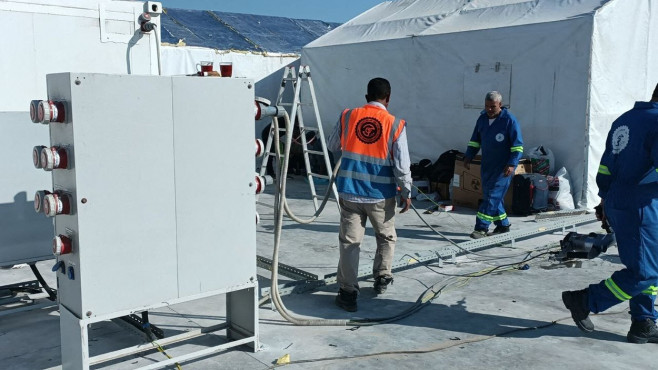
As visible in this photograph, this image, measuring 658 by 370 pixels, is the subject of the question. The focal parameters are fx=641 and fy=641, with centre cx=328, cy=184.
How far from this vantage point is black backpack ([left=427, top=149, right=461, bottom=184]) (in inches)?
418

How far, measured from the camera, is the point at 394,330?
4.63m

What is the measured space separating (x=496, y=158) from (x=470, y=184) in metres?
2.33

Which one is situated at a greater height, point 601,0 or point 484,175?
point 601,0

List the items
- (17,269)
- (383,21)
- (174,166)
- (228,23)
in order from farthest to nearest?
1. (228,23)
2. (383,21)
3. (17,269)
4. (174,166)

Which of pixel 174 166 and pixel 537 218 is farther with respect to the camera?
pixel 537 218

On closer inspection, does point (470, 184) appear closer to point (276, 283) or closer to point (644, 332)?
point (644, 332)

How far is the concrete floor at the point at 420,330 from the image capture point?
13.4 ft

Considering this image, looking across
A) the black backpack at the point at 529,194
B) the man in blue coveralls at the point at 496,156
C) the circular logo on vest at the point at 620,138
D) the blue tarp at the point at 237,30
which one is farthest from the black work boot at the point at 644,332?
the blue tarp at the point at 237,30

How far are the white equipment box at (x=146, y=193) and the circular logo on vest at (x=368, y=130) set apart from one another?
1.31 metres

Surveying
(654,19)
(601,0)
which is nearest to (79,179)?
(601,0)

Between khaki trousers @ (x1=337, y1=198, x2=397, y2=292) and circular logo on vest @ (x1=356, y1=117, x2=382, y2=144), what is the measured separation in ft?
1.66

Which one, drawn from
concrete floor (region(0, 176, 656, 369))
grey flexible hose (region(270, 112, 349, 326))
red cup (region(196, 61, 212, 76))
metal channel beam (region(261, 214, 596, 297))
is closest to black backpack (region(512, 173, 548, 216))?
metal channel beam (region(261, 214, 596, 297))

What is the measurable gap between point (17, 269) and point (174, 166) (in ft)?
11.2

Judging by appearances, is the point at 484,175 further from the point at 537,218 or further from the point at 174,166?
the point at 174,166
